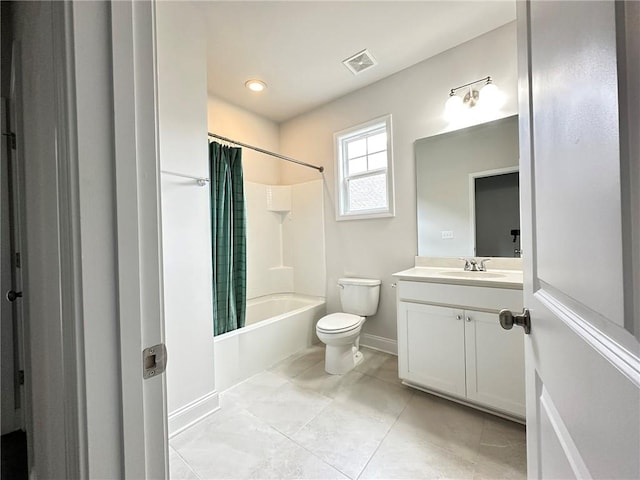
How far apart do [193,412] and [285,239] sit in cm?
203

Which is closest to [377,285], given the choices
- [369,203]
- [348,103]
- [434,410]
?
[369,203]

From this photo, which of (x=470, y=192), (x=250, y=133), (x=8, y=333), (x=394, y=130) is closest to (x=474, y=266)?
(x=470, y=192)

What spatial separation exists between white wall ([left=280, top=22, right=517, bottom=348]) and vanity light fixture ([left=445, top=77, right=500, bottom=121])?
0.05m

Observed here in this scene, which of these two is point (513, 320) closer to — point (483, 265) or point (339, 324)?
point (483, 265)

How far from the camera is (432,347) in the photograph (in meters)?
1.71

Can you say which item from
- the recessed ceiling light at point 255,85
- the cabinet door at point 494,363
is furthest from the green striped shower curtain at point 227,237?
the cabinet door at point 494,363

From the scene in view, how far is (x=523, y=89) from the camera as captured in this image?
712mm

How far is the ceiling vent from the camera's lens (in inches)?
82.1

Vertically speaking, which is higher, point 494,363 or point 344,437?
point 494,363

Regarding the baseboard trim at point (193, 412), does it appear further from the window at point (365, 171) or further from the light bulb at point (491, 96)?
the light bulb at point (491, 96)

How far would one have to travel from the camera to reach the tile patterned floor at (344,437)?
48.3 inches

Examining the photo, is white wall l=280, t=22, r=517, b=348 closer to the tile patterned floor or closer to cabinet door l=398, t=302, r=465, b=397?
cabinet door l=398, t=302, r=465, b=397

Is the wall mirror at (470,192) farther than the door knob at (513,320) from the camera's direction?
Yes

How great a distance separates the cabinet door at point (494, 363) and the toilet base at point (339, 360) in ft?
2.87
